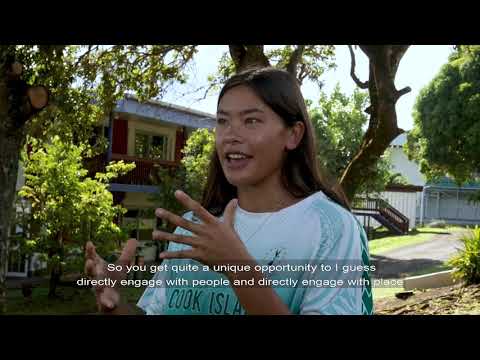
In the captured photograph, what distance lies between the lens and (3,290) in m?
3.06

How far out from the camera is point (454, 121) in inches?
169

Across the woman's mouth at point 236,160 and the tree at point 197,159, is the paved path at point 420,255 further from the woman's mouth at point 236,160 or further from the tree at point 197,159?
the woman's mouth at point 236,160

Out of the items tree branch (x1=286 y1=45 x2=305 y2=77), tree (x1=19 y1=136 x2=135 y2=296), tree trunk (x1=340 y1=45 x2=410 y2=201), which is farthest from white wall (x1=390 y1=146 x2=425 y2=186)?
tree (x1=19 y1=136 x2=135 y2=296)

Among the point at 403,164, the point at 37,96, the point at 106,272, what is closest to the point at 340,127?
the point at 403,164

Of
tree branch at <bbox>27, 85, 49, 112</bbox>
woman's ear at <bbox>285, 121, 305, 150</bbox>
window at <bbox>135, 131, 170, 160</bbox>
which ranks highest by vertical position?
tree branch at <bbox>27, 85, 49, 112</bbox>

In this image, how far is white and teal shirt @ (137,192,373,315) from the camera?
1151 millimetres

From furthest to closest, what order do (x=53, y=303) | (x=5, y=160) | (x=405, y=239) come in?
(x=405, y=239) → (x=53, y=303) → (x=5, y=160)

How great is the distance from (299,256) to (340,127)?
395 centimetres

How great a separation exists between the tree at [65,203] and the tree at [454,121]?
237 centimetres

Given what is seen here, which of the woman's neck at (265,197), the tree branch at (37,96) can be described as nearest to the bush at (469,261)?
the tree branch at (37,96)

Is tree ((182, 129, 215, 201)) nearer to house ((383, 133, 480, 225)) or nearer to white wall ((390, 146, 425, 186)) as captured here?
house ((383, 133, 480, 225))

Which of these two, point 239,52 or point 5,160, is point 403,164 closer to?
point 239,52

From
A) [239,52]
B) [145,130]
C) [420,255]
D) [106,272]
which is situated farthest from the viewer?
[420,255]

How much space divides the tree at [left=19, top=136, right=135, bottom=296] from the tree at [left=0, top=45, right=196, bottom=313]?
0.66ft
